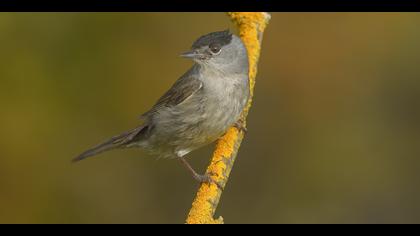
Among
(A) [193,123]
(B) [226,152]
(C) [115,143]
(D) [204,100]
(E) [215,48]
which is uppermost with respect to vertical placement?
(E) [215,48]

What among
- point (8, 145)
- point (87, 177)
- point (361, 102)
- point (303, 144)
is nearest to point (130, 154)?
point (87, 177)

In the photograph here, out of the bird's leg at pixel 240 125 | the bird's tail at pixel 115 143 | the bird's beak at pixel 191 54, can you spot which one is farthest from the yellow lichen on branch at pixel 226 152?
the bird's tail at pixel 115 143

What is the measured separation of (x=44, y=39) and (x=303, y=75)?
8.61 ft

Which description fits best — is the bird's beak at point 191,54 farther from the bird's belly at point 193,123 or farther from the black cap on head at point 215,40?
the bird's belly at point 193,123

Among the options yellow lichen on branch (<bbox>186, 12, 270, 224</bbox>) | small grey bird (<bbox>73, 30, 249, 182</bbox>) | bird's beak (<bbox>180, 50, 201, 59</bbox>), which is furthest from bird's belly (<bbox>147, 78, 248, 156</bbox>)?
bird's beak (<bbox>180, 50, 201, 59</bbox>)

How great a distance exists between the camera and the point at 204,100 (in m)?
6.94

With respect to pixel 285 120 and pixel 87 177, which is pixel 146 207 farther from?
pixel 285 120

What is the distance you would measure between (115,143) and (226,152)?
1283 mm

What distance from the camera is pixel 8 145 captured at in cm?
779

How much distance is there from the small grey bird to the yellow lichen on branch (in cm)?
11

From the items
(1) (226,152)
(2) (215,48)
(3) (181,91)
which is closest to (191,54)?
(2) (215,48)

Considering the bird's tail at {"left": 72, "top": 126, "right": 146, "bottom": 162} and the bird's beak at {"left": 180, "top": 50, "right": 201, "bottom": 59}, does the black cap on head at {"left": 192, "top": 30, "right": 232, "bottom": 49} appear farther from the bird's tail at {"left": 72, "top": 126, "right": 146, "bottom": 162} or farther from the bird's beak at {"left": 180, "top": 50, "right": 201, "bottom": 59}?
the bird's tail at {"left": 72, "top": 126, "right": 146, "bottom": 162}

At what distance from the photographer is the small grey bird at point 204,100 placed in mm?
6828

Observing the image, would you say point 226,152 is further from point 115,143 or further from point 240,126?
point 115,143
